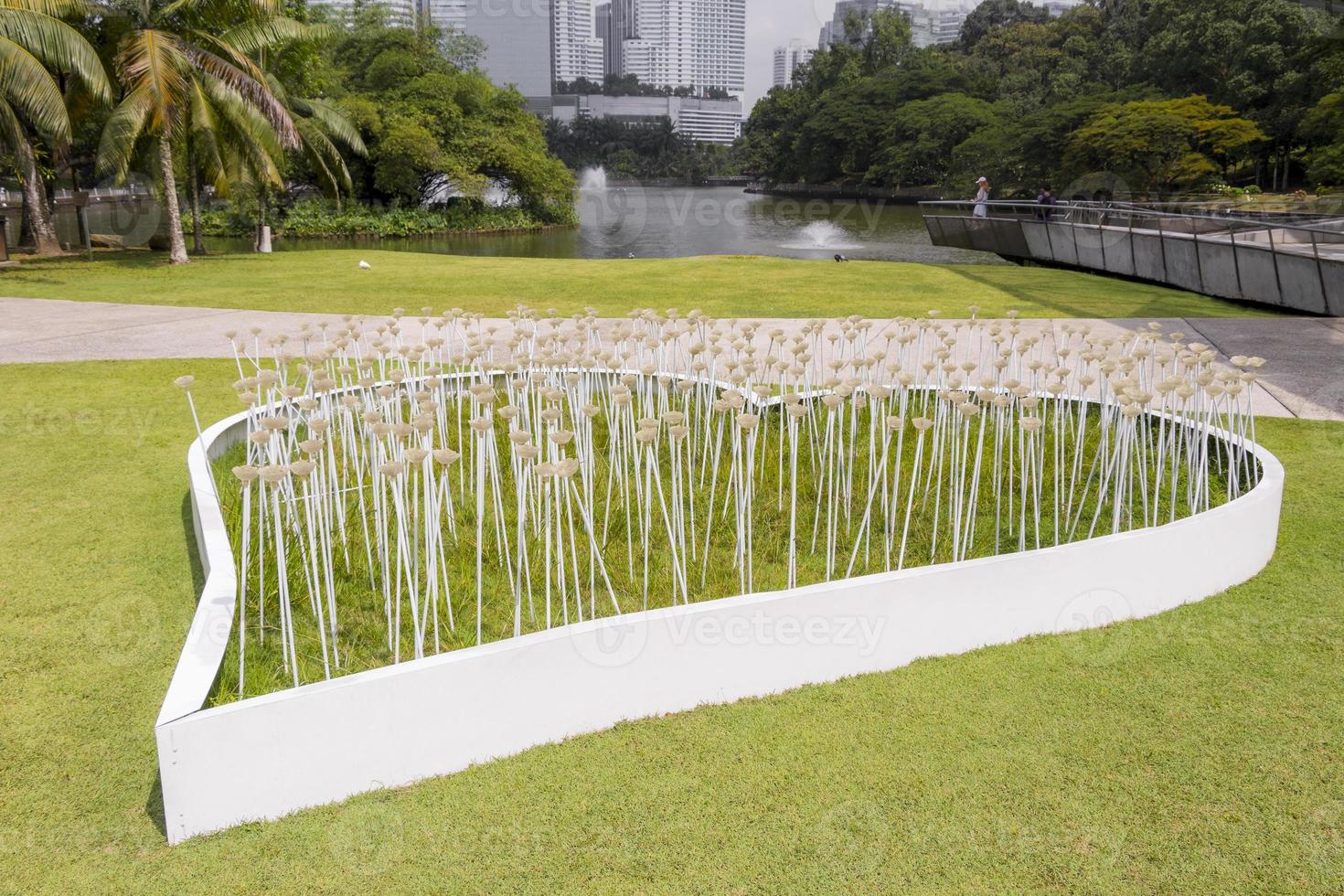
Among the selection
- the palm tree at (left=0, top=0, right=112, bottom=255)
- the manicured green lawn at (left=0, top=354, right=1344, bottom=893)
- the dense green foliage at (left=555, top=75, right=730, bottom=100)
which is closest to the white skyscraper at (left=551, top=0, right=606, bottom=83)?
the dense green foliage at (left=555, top=75, right=730, bottom=100)

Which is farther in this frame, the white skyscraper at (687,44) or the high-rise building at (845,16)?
the white skyscraper at (687,44)

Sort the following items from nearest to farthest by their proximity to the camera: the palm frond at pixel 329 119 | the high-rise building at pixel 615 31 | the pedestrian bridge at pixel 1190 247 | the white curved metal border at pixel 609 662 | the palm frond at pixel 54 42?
the white curved metal border at pixel 609 662 → the pedestrian bridge at pixel 1190 247 → the palm frond at pixel 54 42 → the palm frond at pixel 329 119 → the high-rise building at pixel 615 31

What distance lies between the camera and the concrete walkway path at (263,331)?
7148 millimetres

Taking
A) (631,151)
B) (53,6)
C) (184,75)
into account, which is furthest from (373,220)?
(631,151)

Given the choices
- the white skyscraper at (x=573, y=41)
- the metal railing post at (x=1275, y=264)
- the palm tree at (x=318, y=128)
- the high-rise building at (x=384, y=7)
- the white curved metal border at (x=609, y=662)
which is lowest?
the white curved metal border at (x=609, y=662)

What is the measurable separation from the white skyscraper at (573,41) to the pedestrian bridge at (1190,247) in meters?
108

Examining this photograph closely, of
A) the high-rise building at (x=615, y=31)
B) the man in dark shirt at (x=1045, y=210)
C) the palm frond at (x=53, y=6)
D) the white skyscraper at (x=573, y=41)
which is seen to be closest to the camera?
the palm frond at (x=53, y=6)

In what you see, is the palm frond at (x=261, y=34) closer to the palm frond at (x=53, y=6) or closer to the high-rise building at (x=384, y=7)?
the palm frond at (x=53, y=6)

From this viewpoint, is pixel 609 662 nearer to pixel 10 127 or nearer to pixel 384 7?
pixel 10 127

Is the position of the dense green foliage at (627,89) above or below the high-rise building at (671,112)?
above

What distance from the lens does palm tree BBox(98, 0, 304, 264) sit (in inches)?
584

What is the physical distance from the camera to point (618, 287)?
13.9m

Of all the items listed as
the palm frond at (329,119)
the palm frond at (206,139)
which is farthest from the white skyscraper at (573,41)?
the palm frond at (206,139)

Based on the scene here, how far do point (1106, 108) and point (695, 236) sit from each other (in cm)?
1634
